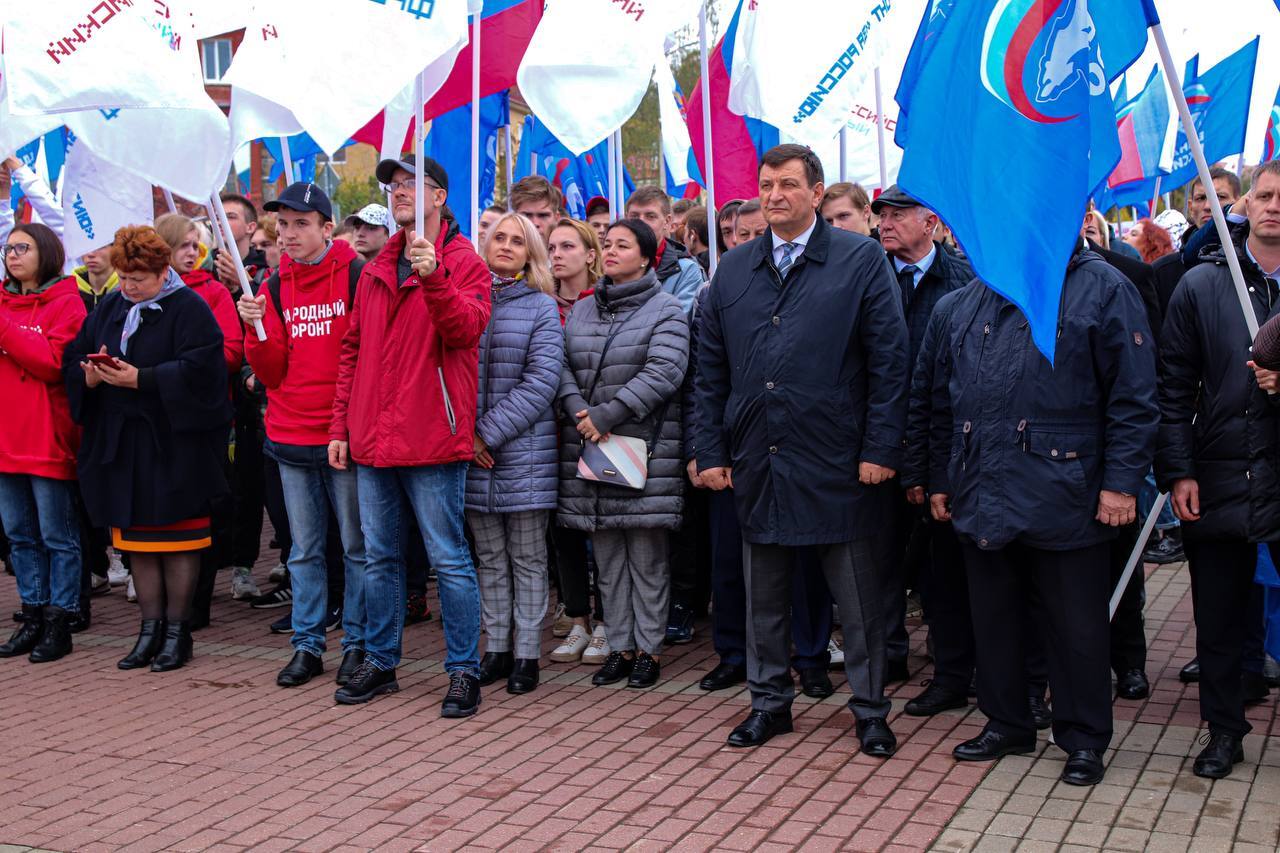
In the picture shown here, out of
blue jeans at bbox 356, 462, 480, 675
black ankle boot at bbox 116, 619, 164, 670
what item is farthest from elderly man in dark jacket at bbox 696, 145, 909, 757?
black ankle boot at bbox 116, 619, 164, 670

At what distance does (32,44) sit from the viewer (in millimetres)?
6785

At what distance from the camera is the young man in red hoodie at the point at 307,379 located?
6.73 metres

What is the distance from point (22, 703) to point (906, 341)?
4.37 meters

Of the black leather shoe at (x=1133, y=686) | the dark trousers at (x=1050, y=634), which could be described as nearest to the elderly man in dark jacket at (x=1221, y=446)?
the dark trousers at (x=1050, y=634)

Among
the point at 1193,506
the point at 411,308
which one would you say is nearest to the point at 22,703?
the point at 411,308

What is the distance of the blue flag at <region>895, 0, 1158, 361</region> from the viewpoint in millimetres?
4836

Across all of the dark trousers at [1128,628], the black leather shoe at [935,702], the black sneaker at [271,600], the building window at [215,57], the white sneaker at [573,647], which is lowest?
the black sneaker at [271,600]

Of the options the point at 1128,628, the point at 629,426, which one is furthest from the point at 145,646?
the point at 1128,628

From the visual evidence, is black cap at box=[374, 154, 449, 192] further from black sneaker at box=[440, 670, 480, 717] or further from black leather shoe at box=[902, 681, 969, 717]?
black leather shoe at box=[902, 681, 969, 717]

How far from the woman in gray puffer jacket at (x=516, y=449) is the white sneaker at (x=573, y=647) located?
0.41 metres

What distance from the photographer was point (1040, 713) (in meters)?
5.75

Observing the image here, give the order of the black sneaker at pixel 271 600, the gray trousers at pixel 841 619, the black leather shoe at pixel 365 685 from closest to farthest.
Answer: the gray trousers at pixel 841 619, the black leather shoe at pixel 365 685, the black sneaker at pixel 271 600

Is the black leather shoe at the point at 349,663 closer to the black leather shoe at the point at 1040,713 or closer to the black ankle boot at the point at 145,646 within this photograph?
the black ankle boot at the point at 145,646

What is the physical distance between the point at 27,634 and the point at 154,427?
1509mm
